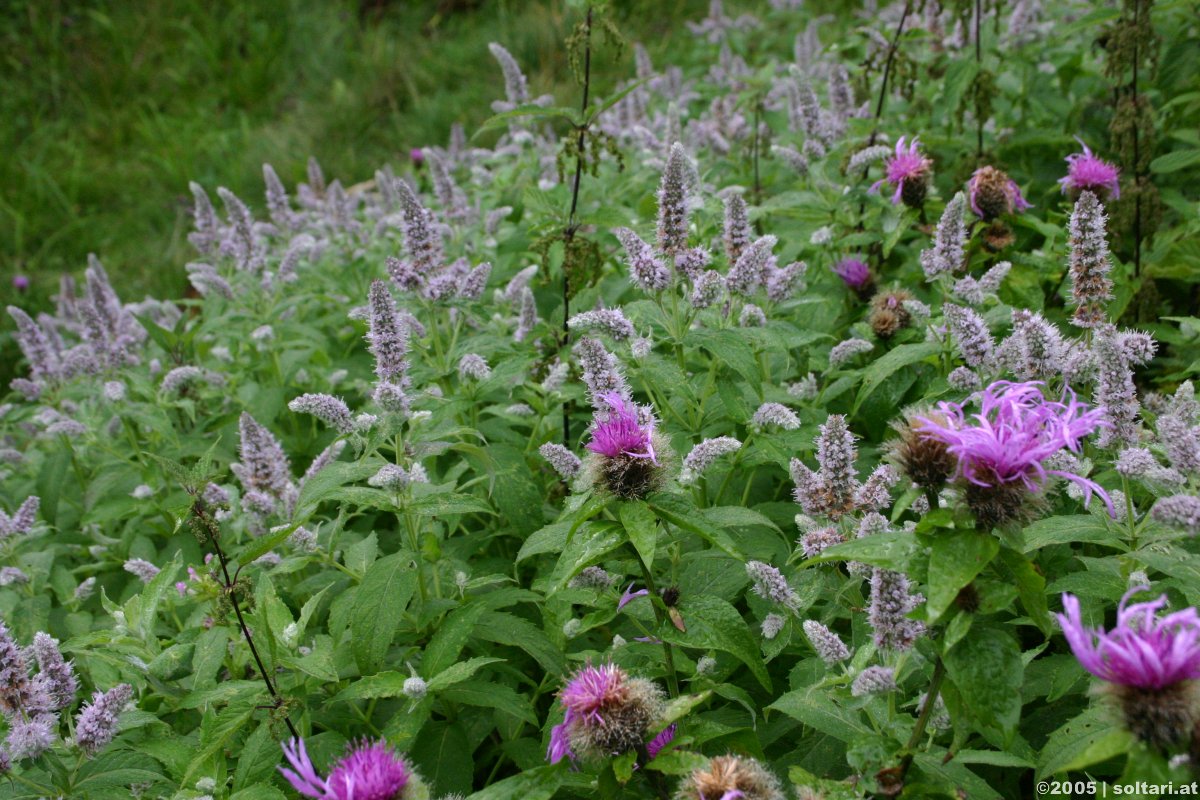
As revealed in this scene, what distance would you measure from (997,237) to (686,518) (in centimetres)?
192

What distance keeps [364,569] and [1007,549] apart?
166cm

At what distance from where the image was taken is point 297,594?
2889 mm

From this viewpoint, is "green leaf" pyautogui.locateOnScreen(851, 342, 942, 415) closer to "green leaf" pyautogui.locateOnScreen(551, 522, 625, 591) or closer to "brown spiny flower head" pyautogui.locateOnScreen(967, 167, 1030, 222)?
"brown spiny flower head" pyautogui.locateOnScreen(967, 167, 1030, 222)

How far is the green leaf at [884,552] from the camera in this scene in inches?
61.1

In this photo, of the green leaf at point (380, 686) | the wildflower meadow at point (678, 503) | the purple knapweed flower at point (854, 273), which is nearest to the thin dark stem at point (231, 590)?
the wildflower meadow at point (678, 503)

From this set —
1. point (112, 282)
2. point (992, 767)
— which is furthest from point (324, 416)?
point (112, 282)

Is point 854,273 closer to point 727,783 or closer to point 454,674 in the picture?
point 454,674

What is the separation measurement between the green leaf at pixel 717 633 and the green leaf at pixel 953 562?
0.55 m

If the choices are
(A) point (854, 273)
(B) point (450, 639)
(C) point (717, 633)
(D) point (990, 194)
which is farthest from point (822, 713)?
(D) point (990, 194)

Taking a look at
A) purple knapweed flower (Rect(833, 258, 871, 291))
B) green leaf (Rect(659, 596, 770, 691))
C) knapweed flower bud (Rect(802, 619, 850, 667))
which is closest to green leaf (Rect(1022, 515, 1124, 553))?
knapweed flower bud (Rect(802, 619, 850, 667))

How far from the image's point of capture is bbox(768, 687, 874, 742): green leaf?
1896 mm

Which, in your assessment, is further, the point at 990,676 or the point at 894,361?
the point at 894,361

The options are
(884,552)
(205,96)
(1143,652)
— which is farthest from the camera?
(205,96)

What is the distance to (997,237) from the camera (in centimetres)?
315
